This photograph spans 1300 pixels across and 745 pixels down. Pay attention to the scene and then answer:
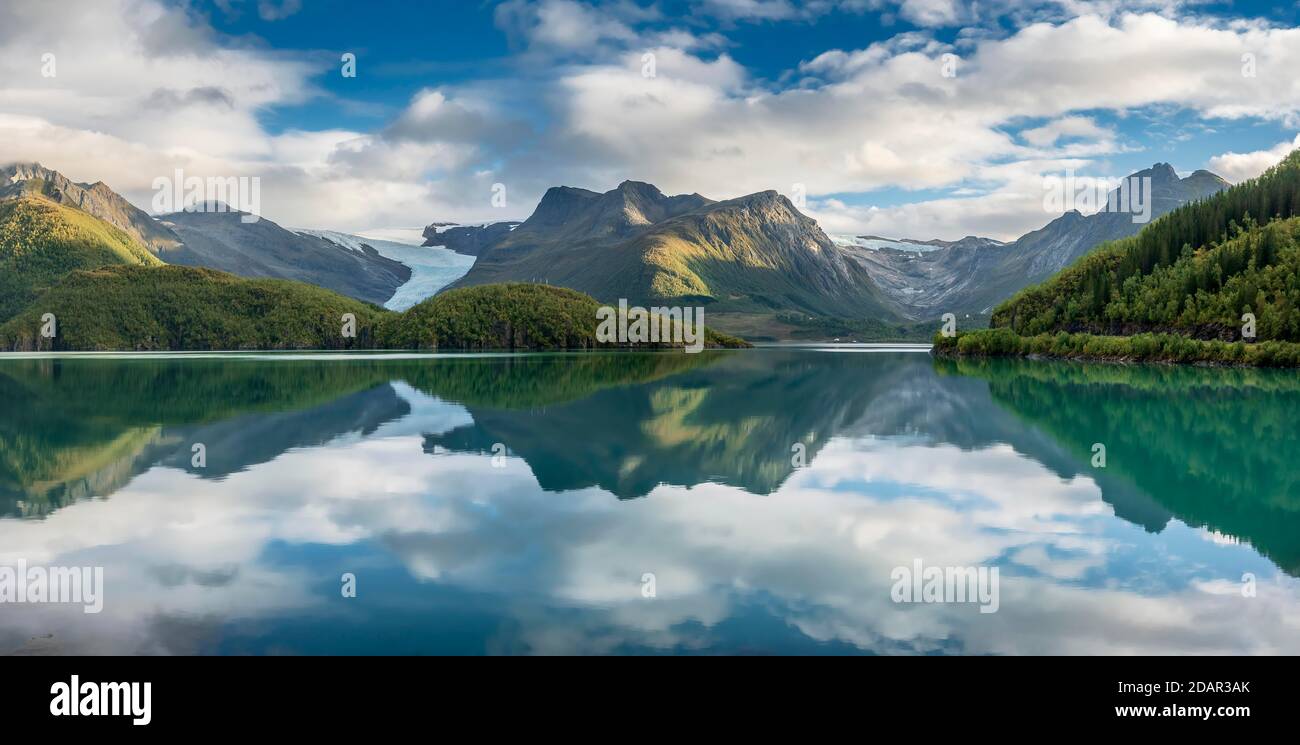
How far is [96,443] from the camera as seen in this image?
33.2 meters

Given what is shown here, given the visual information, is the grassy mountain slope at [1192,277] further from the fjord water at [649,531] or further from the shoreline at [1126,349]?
the fjord water at [649,531]

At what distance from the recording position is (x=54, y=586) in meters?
14.4

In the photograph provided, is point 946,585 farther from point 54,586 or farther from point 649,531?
point 54,586

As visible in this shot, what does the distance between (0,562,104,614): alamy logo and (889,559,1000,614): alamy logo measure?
12.8 meters

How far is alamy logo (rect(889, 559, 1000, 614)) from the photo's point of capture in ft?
44.1
